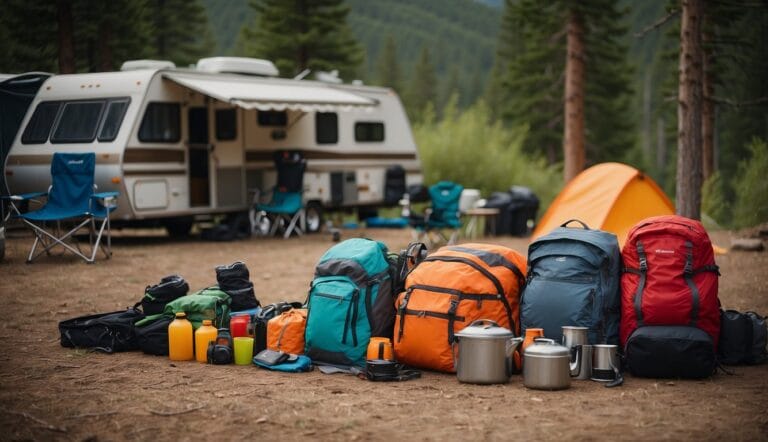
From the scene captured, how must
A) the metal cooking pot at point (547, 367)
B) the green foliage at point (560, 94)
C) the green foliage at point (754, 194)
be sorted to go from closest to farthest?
the metal cooking pot at point (547, 367) < the green foliage at point (754, 194) < the green foliage at point (560, 94)

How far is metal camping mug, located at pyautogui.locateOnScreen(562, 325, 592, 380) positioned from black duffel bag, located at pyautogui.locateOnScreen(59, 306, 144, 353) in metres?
2.64

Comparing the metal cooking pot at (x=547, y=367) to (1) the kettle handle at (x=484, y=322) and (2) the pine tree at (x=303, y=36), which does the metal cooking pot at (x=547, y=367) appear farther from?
(2) the pine tree at (x=303, y=36)

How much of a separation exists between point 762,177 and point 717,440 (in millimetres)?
10508

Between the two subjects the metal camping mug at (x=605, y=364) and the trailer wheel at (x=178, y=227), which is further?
the trailer wheel at (x=178, y=227)

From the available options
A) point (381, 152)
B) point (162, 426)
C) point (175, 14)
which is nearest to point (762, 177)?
point (381, 152)

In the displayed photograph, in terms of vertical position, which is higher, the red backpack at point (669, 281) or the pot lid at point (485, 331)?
the red backpack at point (669, 281)

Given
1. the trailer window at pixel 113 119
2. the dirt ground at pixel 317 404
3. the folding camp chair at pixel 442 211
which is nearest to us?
the dirt ground at pixel 317 404

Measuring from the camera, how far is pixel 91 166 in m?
9.92

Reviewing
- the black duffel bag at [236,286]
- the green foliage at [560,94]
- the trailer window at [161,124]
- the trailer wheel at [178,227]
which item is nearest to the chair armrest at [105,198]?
the trailer window at [161,124]

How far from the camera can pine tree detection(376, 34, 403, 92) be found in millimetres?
56375

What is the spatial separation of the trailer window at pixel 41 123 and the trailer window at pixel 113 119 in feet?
3.06

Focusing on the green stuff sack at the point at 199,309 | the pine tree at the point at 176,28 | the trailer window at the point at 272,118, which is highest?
the pine tree at the point at 176,28

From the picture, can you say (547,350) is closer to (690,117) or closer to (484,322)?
(484,322)

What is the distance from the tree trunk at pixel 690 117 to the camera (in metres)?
9.63
